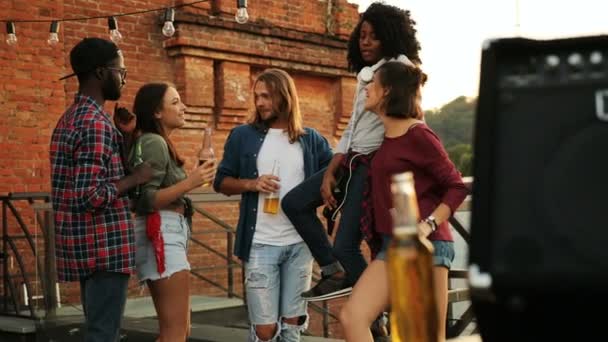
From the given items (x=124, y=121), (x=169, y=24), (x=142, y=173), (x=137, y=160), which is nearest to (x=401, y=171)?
(x=142, y=173)

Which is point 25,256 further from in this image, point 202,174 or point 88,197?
point 88,197

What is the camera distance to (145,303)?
26.6 ft

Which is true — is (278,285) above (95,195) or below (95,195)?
below

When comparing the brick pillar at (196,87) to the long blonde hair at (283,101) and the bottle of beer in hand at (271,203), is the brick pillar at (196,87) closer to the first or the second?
the long blonde hair at (283,101)

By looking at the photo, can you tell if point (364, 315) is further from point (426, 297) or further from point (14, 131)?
point (14, 131)

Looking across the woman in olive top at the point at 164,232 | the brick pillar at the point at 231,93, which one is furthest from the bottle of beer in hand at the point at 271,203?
the brick pillar at the point at 231,93

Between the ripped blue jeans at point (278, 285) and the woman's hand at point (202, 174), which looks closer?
the woman's hand at point (202, 174)

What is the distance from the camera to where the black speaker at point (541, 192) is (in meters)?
0.93

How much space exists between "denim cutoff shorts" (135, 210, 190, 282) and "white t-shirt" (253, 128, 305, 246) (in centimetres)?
42

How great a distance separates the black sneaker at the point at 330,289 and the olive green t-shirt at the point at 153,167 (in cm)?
71

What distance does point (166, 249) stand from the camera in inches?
150

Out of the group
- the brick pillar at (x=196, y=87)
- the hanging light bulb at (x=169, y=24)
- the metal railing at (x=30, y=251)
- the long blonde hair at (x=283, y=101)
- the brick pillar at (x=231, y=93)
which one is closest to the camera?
the long blonde hair at (x=283, y=101)

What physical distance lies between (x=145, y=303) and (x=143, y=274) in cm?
444

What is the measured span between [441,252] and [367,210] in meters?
0.38
